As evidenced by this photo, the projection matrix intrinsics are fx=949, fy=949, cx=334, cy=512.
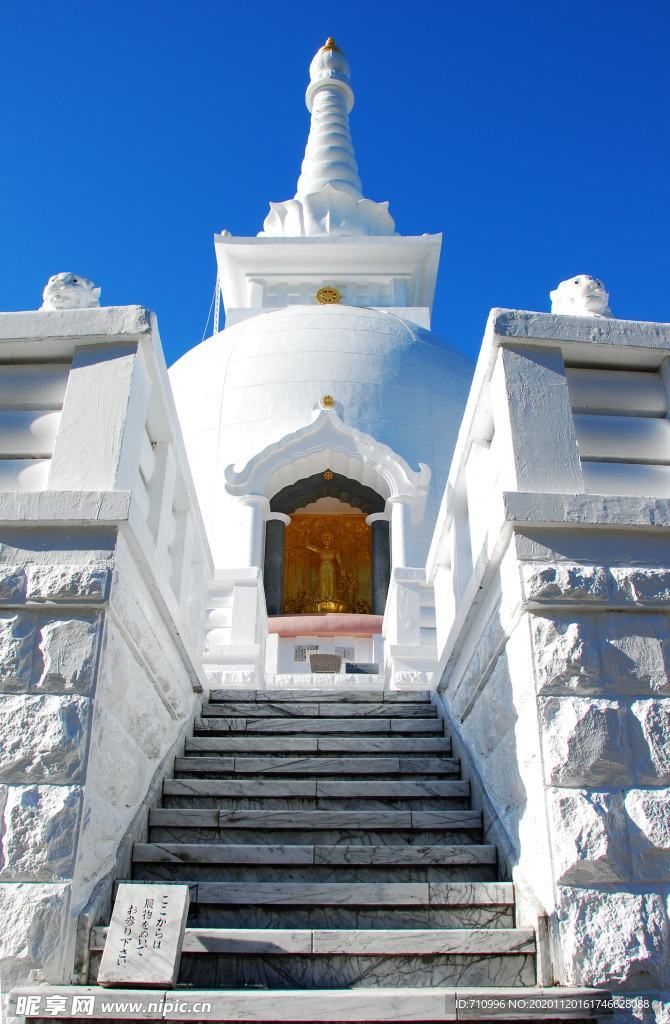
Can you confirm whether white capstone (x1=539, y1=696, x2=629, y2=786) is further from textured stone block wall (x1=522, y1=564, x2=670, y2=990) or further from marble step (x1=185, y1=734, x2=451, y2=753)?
marble step (x1=185, y1=734, x2=451, y2=753)

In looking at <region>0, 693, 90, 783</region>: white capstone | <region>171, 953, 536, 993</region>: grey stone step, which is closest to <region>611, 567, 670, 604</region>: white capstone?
<region>171, 953, 536, 993</region>: grey stone step

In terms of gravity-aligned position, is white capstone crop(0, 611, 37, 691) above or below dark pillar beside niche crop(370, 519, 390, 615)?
below

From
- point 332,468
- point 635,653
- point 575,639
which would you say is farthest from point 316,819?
point 332,468

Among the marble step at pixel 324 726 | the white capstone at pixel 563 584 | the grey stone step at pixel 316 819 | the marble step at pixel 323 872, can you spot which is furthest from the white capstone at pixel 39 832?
the marble step at pixel 324 726

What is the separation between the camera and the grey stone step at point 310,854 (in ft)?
15.0

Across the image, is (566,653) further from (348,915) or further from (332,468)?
(332,468)

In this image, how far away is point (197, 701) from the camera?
6.44 m

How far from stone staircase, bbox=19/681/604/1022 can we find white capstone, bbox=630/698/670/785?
2.77ft

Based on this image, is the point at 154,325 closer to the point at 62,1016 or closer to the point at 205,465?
the point at 62,1016

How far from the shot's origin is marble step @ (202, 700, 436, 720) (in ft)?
20.9

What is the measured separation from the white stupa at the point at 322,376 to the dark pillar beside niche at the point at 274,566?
25.5 inches

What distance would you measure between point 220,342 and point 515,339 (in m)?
11.6

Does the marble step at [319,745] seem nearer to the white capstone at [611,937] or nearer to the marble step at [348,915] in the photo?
the marble step at [348,915]

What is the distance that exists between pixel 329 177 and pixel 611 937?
20.2 metres
